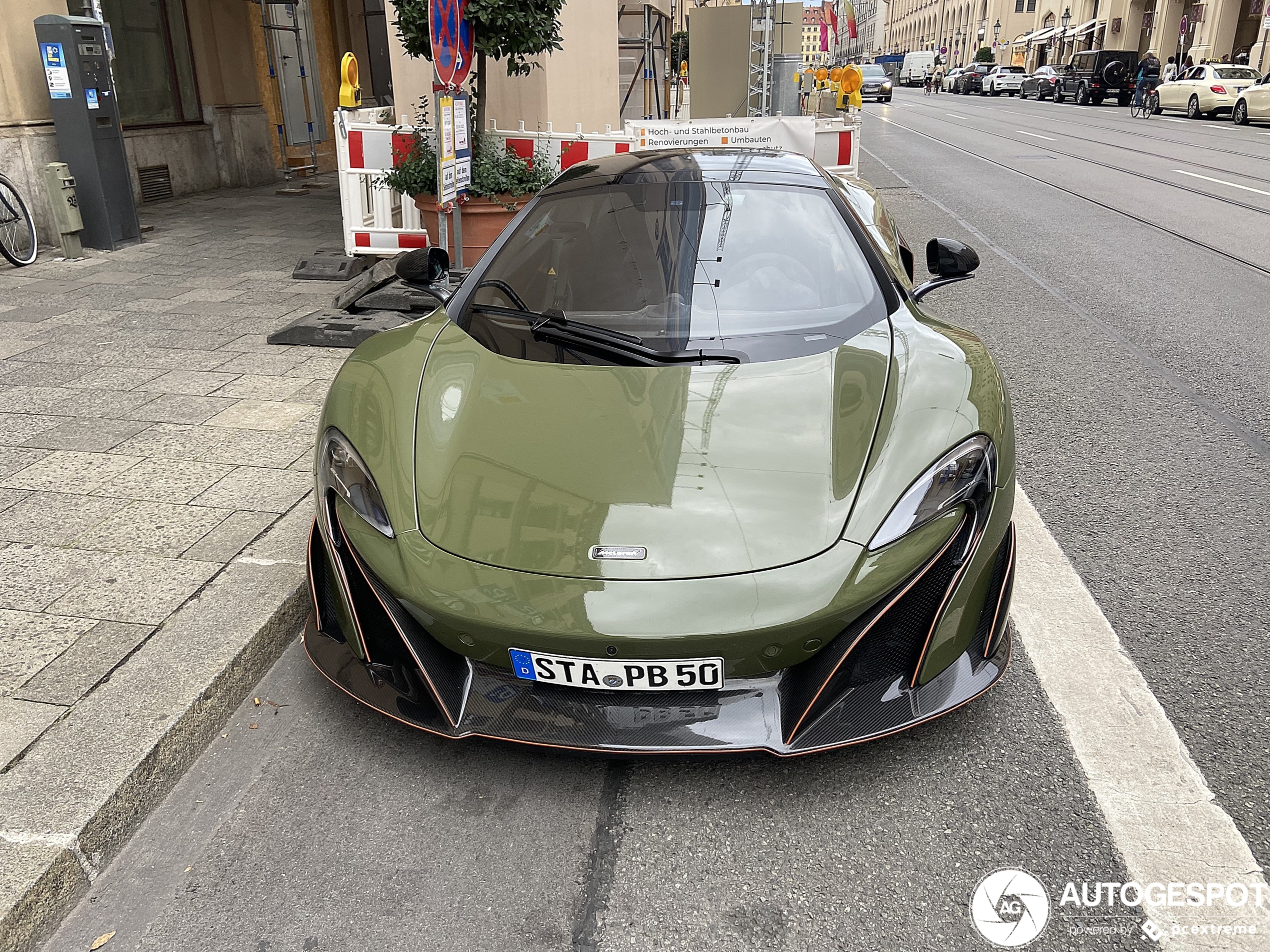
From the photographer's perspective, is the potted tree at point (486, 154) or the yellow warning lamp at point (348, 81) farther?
the yellow warning lamp at point (348, 81)

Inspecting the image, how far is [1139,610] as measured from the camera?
313 cm

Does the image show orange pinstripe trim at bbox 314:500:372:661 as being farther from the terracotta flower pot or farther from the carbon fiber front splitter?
the terracotta flower pot

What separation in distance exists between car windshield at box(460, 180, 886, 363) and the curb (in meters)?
1.12

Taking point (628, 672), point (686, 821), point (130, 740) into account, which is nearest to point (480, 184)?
point (130, 740)

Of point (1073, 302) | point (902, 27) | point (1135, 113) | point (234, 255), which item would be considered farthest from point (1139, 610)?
point (902, 27)

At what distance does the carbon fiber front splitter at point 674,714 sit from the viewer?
217 cm

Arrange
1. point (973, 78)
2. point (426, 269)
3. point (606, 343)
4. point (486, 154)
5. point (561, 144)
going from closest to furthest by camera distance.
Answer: point (606, 343)
point (426, 269)
point (486, 154)
point (561, 144)
point (973, 78)

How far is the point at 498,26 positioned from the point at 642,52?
1412 centimetres

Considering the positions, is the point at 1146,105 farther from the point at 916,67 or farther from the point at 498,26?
the point at 916,67

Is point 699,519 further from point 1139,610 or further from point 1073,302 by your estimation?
point 1073,302

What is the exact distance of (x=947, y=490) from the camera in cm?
240

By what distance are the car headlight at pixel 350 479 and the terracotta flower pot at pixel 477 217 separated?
4.86 meters

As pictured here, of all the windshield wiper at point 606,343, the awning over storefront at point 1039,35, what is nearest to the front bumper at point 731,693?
the windshield wiper at point 606,343

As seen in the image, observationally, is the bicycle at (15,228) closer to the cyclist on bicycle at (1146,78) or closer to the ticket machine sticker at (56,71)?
the ticket machine sticker at (56,71)
